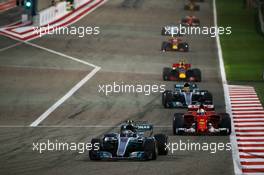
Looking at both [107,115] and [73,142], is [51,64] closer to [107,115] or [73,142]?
[107,115]

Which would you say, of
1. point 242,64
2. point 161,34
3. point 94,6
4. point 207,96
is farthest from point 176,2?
point 207,96

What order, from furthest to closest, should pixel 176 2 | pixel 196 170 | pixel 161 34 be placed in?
pixel 176 2
pixel 161 34
pixel 196 170

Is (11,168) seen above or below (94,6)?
below

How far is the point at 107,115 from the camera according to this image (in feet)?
115

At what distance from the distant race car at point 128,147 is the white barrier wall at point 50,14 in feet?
135

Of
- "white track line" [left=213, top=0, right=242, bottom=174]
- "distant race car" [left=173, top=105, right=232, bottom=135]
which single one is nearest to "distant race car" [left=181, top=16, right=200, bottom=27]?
"white track line" [left=213, top=0, right=242, bottom=174]

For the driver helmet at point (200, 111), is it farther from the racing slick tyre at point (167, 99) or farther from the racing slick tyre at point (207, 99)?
the racing slick tyre at point (167, 99)

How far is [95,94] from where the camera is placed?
41125mm

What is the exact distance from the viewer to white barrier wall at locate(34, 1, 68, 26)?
2657 inches

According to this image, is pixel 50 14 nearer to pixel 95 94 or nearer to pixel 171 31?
pixel 171 31

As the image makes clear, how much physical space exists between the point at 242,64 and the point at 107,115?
20.8 metres
